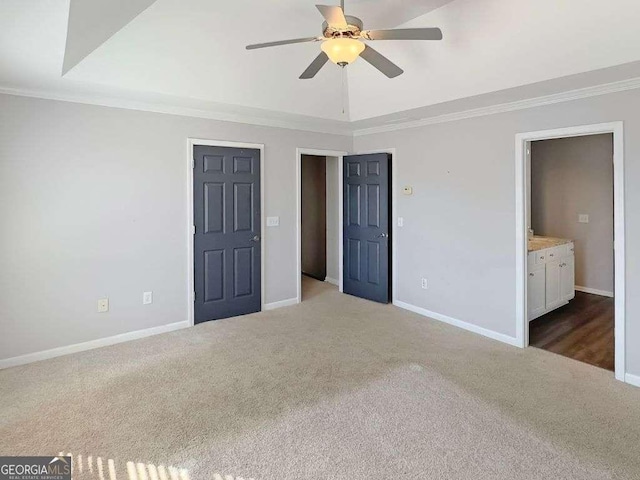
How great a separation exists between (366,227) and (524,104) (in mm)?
2444

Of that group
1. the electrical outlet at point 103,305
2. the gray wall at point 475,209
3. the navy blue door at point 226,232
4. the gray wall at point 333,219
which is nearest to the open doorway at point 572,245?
the gray wall at point 475,209

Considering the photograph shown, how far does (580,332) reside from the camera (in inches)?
164

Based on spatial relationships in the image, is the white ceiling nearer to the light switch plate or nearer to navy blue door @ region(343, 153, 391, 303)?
navy blue door @ region(343, 153, 391, 303)

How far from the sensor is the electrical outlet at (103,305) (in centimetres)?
381

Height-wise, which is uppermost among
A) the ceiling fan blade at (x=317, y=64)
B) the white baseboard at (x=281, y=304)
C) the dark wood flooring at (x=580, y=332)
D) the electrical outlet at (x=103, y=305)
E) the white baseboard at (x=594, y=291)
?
the ceiling fan blade at (x=317, y=64)

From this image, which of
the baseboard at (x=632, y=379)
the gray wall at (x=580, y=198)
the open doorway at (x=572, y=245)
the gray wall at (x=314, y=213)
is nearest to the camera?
the baseboard at (x=632, y=379)

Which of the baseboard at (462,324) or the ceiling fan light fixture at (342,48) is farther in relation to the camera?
the baseboard at (462,324)

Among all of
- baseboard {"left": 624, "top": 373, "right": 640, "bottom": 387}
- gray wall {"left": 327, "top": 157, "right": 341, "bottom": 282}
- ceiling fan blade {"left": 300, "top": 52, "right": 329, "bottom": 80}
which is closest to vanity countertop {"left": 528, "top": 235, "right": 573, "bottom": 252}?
baseboard {"left": 624, "top": 373, "right": 640, "bottom": 387}

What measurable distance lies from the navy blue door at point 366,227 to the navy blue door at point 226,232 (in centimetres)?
147

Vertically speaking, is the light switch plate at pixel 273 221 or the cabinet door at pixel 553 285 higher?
the light switch plate at pixel 273 221

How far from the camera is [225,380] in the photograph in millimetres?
3111

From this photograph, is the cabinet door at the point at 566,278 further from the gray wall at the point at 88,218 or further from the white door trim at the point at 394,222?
the gray wall at the point at 88,218

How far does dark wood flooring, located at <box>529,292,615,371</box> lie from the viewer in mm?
3609

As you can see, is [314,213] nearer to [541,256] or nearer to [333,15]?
[541,256]
